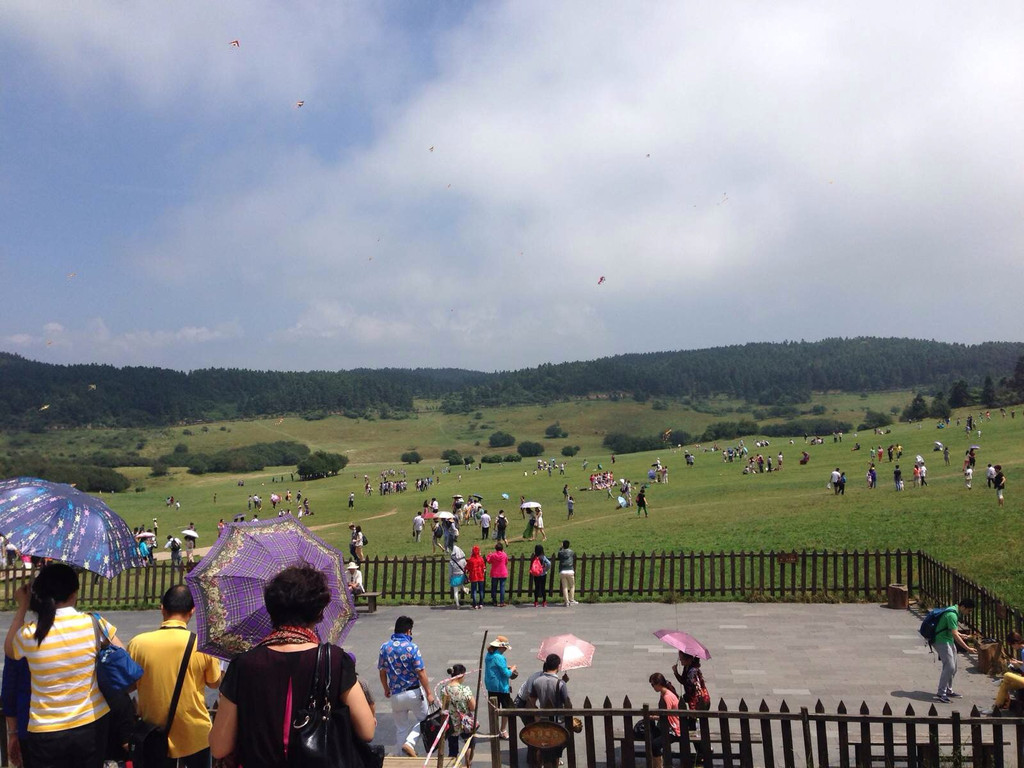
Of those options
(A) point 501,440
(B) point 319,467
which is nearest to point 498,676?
(B) point 319,467

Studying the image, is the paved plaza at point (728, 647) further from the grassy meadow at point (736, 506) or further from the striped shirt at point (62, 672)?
the striped shirt at point (62, 672)

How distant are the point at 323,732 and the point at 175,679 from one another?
2641 millimetres

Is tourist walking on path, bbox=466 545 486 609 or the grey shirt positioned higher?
the grey shirt

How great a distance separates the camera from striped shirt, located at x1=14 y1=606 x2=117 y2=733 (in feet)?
17.0

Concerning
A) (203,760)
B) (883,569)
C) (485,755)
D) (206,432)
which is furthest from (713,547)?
(206,432)

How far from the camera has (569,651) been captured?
9.68 m

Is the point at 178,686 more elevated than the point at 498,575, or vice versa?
the point at 178,686

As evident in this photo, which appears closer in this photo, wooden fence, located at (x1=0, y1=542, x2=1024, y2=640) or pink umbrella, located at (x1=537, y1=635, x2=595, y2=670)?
pink umbrella, located at (x1=537, y1=635, x2=595, y2=670)

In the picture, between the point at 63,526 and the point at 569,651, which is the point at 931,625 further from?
the point at 63,526

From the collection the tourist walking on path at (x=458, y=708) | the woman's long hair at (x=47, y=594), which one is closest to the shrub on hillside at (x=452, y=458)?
the tourist walking on path at (x=458, y=708)

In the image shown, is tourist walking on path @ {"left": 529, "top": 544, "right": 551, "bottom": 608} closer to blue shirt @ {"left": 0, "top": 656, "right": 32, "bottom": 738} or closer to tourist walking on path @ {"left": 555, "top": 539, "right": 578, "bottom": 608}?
tourist walking on path @ {"left": 555, "top": 539, "right": 578, "bottom": 608}

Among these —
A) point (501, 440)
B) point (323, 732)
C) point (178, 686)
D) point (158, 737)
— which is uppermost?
point (323, 732)

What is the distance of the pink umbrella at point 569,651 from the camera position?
31.4ft

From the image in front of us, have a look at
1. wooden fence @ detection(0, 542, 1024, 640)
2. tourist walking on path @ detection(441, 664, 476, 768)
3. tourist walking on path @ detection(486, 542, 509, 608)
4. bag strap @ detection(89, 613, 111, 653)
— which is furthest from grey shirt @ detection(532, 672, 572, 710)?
tourist walking on path @ detection(486, 542, 509, 608)
